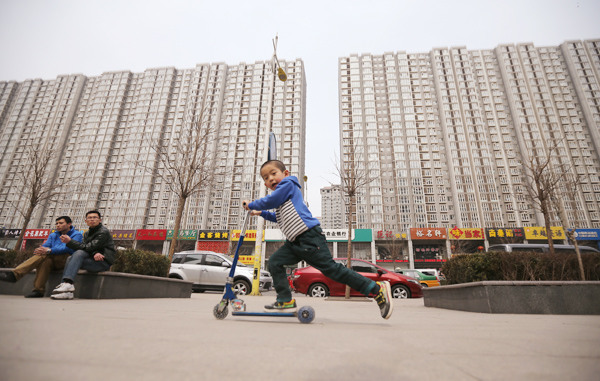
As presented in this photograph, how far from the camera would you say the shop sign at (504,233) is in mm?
41281

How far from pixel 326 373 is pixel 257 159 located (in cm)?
6782

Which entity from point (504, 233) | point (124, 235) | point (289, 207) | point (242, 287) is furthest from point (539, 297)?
point (124, 235)

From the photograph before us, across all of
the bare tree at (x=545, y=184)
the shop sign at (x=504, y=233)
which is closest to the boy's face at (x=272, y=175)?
the bare tree at (x=545, y=184)

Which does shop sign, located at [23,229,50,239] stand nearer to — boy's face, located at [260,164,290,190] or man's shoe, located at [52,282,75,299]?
man's shoe, located at [52,282,75,299]

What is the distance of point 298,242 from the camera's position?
2668mm

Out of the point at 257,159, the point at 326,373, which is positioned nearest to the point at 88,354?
the point at 326,373

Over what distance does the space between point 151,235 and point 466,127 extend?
70.0 metres

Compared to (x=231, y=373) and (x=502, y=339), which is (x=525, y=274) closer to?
(x=502, y=339)

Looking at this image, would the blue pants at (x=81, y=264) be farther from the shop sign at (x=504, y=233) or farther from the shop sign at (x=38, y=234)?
the shop sign at (x=38, y=234)

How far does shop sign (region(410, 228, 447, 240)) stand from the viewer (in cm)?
4334

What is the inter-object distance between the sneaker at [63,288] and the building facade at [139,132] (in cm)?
5776

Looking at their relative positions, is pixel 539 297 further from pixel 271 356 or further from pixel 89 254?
pixel 89 254

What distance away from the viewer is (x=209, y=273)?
33.0 feet

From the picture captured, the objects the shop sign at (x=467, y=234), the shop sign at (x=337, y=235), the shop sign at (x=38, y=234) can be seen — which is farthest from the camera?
the shop sign at (x=38, y=234)
